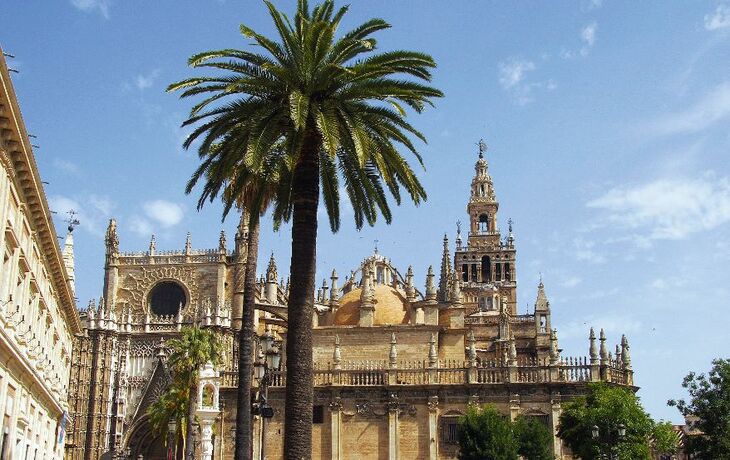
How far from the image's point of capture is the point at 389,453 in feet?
161

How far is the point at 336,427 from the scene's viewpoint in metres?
50.3

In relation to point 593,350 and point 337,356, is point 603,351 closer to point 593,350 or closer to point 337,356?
point 593,350

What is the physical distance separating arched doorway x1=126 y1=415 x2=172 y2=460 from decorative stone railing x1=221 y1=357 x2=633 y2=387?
12.1 meters

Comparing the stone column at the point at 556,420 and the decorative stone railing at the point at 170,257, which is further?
the decorative stone railing at the point at 170,257

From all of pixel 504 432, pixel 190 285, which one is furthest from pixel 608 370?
pixel 190 285

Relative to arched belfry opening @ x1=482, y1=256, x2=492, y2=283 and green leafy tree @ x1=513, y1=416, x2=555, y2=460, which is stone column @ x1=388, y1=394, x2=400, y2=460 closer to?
green leafy tree @ x1=513, y1=416, x2=555, y2=460

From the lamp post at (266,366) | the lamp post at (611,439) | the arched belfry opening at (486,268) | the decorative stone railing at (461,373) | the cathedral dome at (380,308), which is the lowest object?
the lamp post at (611,439)

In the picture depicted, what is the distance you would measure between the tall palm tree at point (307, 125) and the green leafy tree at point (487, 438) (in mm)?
23369

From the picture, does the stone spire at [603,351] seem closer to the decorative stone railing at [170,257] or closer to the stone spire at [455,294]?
the stone spire at [455,294]

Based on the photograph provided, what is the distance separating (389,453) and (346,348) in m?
7.87

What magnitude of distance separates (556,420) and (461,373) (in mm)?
5834

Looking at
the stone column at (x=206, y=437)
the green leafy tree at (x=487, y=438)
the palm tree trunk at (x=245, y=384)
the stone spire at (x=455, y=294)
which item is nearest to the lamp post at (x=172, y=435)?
the stone column at (x=206, y=437)

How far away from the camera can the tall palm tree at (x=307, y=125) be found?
19.1 m

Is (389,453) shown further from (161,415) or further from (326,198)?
(326,198)
